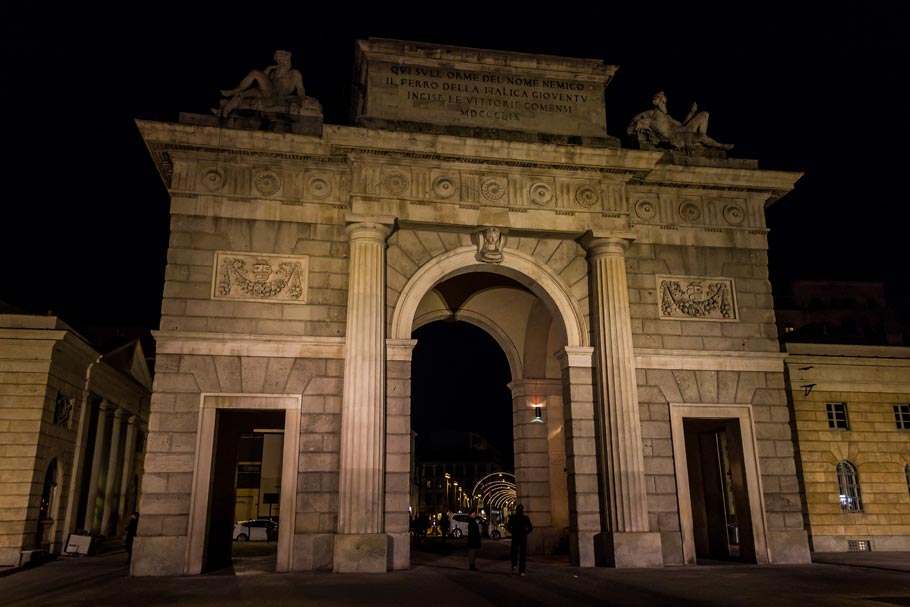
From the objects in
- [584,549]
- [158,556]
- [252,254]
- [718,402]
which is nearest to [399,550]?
[584,549]

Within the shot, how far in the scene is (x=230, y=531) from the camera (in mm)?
18344

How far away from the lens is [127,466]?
31.6m

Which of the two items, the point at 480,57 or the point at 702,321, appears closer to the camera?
the point at 702,321

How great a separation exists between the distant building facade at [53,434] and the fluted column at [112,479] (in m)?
0.04

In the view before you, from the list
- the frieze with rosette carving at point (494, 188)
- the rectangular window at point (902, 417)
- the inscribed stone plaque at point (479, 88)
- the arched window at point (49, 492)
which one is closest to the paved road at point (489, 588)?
the arched window at point (49, 492)

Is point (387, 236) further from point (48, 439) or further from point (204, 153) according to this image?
point (48, 439)

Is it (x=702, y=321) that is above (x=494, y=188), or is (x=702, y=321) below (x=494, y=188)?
below

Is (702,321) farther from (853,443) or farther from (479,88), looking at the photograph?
(853,443)

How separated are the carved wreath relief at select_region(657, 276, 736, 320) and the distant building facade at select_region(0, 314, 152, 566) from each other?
17470 mm

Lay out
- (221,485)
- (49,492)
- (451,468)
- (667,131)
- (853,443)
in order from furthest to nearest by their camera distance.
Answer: (451,468) < (853,443) < (49,492) < (667,131) < (221,485)

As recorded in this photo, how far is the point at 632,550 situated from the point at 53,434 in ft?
58.1

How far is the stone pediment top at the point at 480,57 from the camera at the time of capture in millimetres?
18328

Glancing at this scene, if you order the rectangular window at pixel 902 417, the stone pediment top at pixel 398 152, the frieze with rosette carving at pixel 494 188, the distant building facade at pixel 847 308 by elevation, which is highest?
the distant building facade at pixel 847 308

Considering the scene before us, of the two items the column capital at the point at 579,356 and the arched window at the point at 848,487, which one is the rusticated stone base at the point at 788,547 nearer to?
the column capital at the point at 579,356
